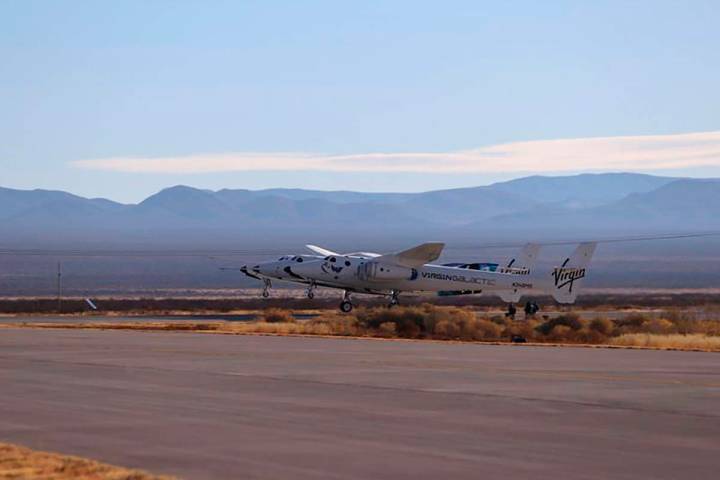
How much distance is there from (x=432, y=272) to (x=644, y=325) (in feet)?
58.3

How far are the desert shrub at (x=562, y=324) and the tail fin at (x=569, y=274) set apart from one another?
1676 cm

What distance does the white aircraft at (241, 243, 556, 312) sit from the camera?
197 ft

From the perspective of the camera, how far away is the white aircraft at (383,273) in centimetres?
5991

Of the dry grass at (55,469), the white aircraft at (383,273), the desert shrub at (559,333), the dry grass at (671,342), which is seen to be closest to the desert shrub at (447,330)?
the desert shrub at (559,333)

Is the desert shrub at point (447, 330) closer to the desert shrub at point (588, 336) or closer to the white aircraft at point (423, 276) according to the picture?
the desert shrub at point (588, 336)

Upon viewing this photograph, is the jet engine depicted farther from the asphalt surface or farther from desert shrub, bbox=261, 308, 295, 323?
the asphalt surface

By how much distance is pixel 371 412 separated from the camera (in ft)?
55.9

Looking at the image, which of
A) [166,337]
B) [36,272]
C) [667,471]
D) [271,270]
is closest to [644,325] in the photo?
[166,337]

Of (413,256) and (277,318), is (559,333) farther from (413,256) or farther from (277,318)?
(413,256)

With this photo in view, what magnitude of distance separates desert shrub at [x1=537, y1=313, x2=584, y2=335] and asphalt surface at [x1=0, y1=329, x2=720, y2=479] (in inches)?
570

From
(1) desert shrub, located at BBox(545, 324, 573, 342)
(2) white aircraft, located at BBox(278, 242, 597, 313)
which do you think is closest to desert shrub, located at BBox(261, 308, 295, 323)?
(2) white aircraft, located at BBox(278, 242, 597, 313)

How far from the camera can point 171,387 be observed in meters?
20.1

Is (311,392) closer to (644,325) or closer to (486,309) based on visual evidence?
(644,325)

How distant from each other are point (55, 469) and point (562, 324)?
104ft
